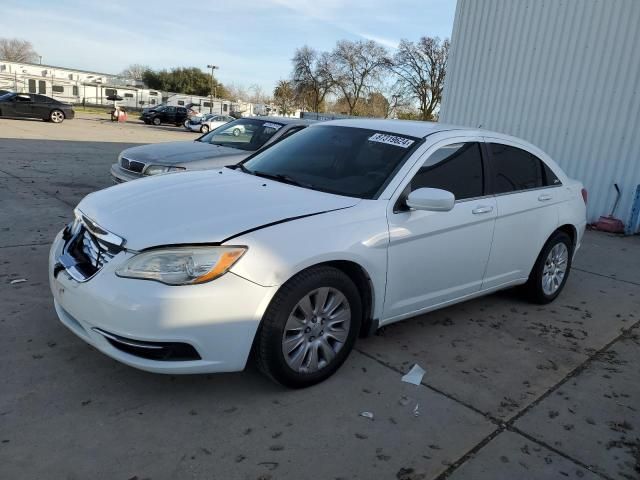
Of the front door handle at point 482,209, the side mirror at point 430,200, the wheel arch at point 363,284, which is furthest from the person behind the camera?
the front door handle at point 482,209

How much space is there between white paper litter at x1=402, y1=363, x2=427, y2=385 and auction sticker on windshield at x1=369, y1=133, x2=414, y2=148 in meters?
1.56

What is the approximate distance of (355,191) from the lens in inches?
140

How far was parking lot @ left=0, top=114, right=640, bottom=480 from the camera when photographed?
256cm

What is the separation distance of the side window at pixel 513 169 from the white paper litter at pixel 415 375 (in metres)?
1.61

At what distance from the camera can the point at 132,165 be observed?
7.20 metres

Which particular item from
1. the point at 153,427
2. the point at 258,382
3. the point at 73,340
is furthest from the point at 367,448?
the point at 73,340

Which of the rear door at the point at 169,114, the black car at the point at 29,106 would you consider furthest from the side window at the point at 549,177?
the rear door at the point at 169,114

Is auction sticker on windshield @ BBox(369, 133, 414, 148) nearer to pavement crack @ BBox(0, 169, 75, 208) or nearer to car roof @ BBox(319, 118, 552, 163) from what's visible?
car roof @ BBox(319, 118, 552, 163)

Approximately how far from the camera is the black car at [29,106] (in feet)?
86.3

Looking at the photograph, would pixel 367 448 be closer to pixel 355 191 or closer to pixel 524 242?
pixel 355 191

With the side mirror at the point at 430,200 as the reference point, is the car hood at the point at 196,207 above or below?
below

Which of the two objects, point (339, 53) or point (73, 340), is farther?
point (339, 53)

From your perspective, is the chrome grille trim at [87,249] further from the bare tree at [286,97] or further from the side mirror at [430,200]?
the bare tree at [286,97]

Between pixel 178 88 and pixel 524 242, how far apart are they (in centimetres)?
8389
